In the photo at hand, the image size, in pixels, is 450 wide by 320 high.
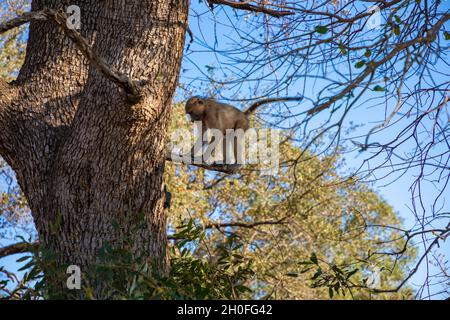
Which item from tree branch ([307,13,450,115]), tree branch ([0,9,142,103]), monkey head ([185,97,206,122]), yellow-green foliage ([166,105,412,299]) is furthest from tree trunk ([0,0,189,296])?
yellow-green foliage ([166,105,412,299])

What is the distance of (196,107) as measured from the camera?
8422 millimetres

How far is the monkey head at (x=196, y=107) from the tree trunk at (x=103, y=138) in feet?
10.9

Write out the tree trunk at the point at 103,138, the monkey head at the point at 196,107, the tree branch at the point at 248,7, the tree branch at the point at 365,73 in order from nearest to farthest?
the tree branch at the point at 365,73 < the tree trunk at the point at 103,138 < the tree branch at the point at 248,7 < the monkey head at the point at 196,107

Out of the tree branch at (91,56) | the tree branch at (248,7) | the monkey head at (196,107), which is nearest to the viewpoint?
the tree branch at (91,56)

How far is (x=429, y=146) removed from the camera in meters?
4.23

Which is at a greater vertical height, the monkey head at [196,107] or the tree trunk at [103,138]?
the monkey head at [196,107]

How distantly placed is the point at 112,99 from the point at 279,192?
285 inches

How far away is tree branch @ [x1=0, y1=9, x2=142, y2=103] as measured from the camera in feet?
13.3

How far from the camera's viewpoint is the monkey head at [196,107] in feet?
27.6

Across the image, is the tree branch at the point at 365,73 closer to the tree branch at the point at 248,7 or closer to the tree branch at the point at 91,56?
the tree branch at the point at 91,56

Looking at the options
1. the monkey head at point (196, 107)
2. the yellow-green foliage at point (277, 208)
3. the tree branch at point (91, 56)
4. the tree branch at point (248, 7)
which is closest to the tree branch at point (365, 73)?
the tree branch at point (91, 56)

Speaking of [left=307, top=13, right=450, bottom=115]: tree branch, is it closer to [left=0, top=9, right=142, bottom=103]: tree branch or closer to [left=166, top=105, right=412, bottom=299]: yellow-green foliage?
[left=0, top=9, right=142, bottom=103]: tree branch
